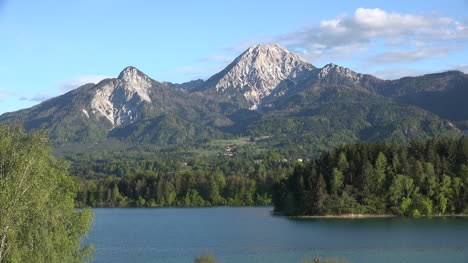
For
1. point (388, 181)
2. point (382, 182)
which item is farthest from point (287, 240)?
point (388, 181)

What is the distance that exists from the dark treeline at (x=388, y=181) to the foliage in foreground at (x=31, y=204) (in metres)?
76.3

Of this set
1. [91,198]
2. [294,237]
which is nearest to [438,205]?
[294,237]

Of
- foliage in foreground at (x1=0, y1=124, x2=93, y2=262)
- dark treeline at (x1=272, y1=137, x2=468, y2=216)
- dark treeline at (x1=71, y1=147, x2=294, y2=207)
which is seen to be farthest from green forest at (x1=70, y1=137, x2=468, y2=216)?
foliage in foreground at (x1=0, y1=124, x2=93, y2=262)

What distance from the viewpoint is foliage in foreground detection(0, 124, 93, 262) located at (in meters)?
34.2

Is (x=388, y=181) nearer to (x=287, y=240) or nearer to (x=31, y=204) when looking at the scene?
(x=287, y=240)

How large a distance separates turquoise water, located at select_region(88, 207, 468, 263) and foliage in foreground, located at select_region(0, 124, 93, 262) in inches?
983

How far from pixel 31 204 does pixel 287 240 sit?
4798 cm

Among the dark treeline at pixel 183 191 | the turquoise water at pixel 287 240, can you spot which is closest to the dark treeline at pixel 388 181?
the turquoise water at pixel 287 240

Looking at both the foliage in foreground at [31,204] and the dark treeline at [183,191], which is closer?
the foliage in foreground at [31,204]

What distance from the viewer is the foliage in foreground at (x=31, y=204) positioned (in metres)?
34.2

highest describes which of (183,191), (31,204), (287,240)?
(31,204)

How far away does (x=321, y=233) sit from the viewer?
277 feet

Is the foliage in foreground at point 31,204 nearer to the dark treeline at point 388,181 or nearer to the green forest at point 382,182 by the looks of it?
the dark treeline at point 388,181

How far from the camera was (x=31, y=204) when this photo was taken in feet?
115
